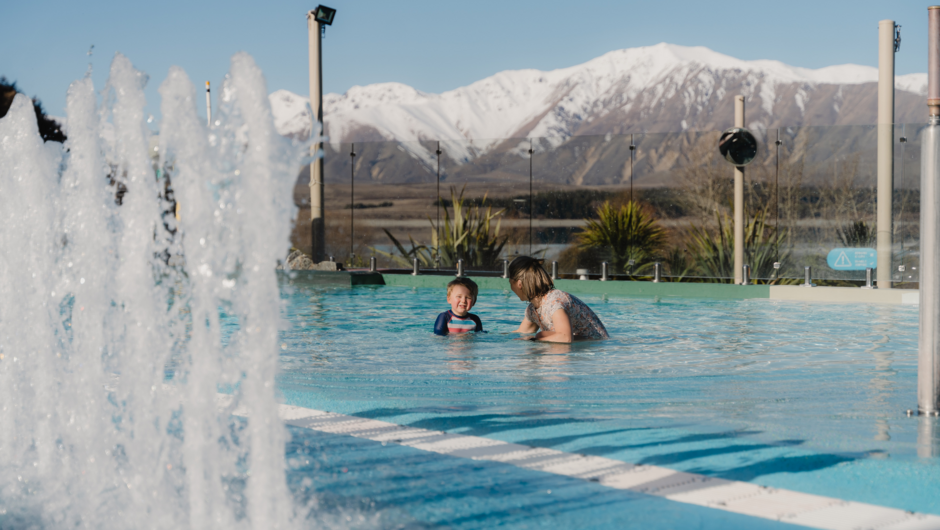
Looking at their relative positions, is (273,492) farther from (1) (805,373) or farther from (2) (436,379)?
(1) (805,373)

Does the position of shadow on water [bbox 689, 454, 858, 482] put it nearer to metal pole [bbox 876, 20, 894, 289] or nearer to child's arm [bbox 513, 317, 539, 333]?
child's arm [bbox 513, 317, 539, 333]

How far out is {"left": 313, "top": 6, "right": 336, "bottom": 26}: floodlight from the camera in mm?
17297

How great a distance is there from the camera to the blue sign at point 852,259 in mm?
13500

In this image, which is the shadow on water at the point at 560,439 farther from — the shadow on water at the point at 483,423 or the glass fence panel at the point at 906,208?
the glass fence panel at the point at 906,208

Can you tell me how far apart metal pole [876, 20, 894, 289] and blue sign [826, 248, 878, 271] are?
11 cm

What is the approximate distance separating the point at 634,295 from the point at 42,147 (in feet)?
34.5

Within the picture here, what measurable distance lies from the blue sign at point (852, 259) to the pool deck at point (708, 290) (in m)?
1.18

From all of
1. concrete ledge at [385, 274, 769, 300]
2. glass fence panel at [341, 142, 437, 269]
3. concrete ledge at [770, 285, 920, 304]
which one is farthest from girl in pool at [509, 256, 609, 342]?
glass fence panel at [341, 142, 437, 269]

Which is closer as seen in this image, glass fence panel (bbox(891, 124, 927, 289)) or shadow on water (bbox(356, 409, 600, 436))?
shadow on water (bbox(356, 409, 600, 436))

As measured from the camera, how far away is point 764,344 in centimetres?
827

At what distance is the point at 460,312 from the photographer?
8531mm

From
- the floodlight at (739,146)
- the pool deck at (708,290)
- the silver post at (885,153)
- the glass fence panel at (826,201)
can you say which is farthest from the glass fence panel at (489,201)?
the silver post at (885,153)

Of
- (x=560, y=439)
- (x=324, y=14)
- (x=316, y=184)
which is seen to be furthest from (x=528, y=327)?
(x=324, y=14)

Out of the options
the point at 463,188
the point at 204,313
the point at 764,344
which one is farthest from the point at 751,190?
the point at 204,313
